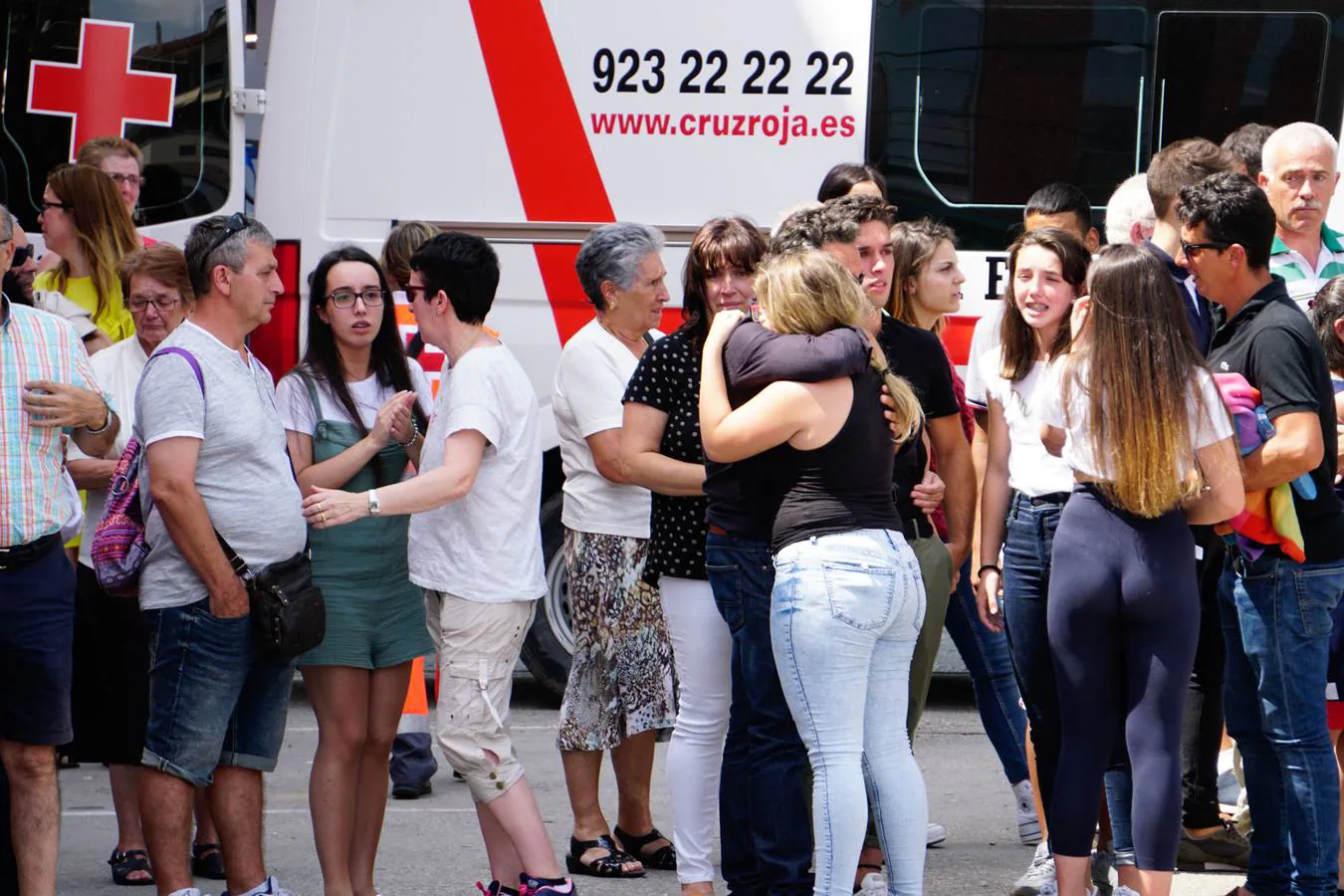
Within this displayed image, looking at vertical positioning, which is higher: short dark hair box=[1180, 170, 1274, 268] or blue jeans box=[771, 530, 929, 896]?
short dark hair box=[1180, 170, 1274, 268]

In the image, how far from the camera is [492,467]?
15.1 feet

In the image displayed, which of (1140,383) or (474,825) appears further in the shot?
(474,825)

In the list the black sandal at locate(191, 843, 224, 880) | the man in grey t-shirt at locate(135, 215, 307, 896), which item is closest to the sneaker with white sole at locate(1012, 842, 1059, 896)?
the man in grey t-shirt at locate(135, 215, 307, 896)

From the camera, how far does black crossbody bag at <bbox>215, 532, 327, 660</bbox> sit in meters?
4.25

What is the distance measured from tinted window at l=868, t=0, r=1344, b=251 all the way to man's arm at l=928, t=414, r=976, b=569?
240 centimetres

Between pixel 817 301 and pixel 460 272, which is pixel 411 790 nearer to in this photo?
pixel 460 272

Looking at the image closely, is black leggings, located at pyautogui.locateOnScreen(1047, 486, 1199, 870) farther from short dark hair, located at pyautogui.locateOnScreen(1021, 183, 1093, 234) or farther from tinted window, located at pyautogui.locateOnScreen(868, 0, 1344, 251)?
tinted window, located at pyautogui.locateOnScreen(868, 0, 1344, 251)

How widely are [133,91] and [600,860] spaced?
12.5ft

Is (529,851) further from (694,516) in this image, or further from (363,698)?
(694,516)

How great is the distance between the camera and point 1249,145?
5.73 m

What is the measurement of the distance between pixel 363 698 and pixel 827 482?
1.34 metres

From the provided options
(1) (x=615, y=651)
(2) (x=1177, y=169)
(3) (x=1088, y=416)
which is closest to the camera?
(3) (x=1088, y=416)

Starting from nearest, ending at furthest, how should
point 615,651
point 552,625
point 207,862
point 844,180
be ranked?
point 207,862, point 615,651, point 844,180, point 552,625

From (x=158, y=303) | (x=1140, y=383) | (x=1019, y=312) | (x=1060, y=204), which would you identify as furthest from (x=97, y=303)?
(x=1140, y=383)
